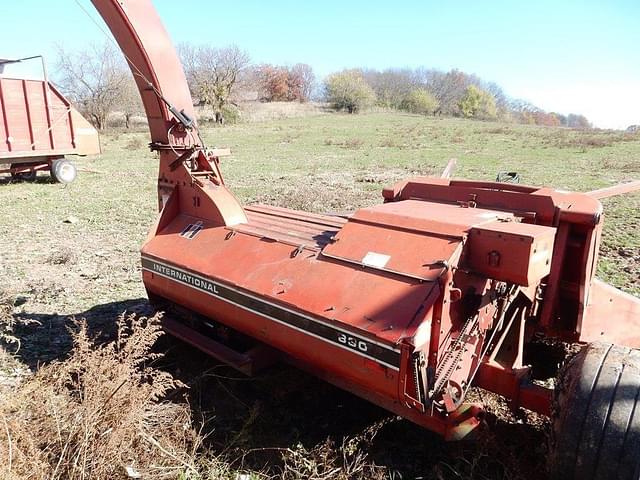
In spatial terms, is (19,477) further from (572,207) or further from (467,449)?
(572,207)

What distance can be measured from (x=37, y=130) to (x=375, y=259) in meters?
11.5

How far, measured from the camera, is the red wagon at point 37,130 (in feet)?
36.6

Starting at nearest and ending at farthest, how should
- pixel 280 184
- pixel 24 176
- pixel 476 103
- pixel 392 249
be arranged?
pixel 392 249 → pixel 280 184 → pixel 24 176 → pixel 476 103

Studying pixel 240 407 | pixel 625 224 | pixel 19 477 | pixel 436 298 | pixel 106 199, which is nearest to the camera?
Result: pixel 19 477

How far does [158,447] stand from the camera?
264 cm

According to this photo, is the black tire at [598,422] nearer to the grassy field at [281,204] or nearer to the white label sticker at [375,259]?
the grassy field at [281,204]

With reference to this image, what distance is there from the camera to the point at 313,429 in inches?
123

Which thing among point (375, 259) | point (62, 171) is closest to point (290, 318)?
point (375, 259)

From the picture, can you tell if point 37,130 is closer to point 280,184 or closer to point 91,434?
point 280,184

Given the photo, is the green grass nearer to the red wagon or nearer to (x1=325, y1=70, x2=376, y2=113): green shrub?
the red wagon

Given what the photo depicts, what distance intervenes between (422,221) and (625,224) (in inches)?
259

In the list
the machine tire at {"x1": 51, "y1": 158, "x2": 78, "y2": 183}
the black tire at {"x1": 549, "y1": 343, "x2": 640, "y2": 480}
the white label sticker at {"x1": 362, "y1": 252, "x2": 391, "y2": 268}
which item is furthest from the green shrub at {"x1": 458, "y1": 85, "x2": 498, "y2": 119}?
the black tire at {"x1": 549, "y1": 343, "x2": 640, "y2": 480}

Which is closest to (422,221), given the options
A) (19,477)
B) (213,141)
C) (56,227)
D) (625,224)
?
(19,477)

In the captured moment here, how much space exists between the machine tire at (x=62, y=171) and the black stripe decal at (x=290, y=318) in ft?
32.4
